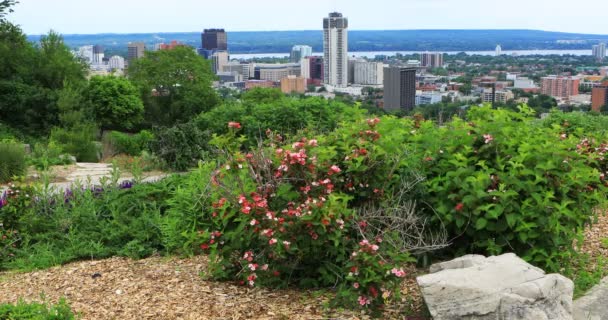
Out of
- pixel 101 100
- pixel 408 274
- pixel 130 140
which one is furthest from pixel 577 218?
pixel 101 100

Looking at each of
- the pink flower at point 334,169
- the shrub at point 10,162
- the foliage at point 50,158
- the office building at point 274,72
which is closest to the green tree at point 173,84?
the foliage at point 50,158

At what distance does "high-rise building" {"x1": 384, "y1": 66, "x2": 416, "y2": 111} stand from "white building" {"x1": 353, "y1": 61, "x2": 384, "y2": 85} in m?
33.9

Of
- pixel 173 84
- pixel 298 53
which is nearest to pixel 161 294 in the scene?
pixel 173 84

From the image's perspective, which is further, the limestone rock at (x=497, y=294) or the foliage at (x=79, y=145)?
the foliage at (x=79, y=145)

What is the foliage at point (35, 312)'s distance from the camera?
3363 millimetres

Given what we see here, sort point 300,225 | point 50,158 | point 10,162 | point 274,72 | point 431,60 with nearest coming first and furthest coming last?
1. point 300,225
2. point 10,162
3. point 50,158
4. point 431,60
5. point 274,72

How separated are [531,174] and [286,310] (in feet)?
5.42

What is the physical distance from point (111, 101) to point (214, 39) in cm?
10251

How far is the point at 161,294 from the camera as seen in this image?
12.8 feet

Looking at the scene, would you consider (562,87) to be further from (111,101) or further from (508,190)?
(508,190)

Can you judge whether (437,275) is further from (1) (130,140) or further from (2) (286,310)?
(1) (130,140)

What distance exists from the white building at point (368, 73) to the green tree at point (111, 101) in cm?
4735

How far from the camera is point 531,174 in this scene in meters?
4.04

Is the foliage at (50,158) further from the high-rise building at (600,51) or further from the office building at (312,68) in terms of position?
the high-rise building at (600,51)
